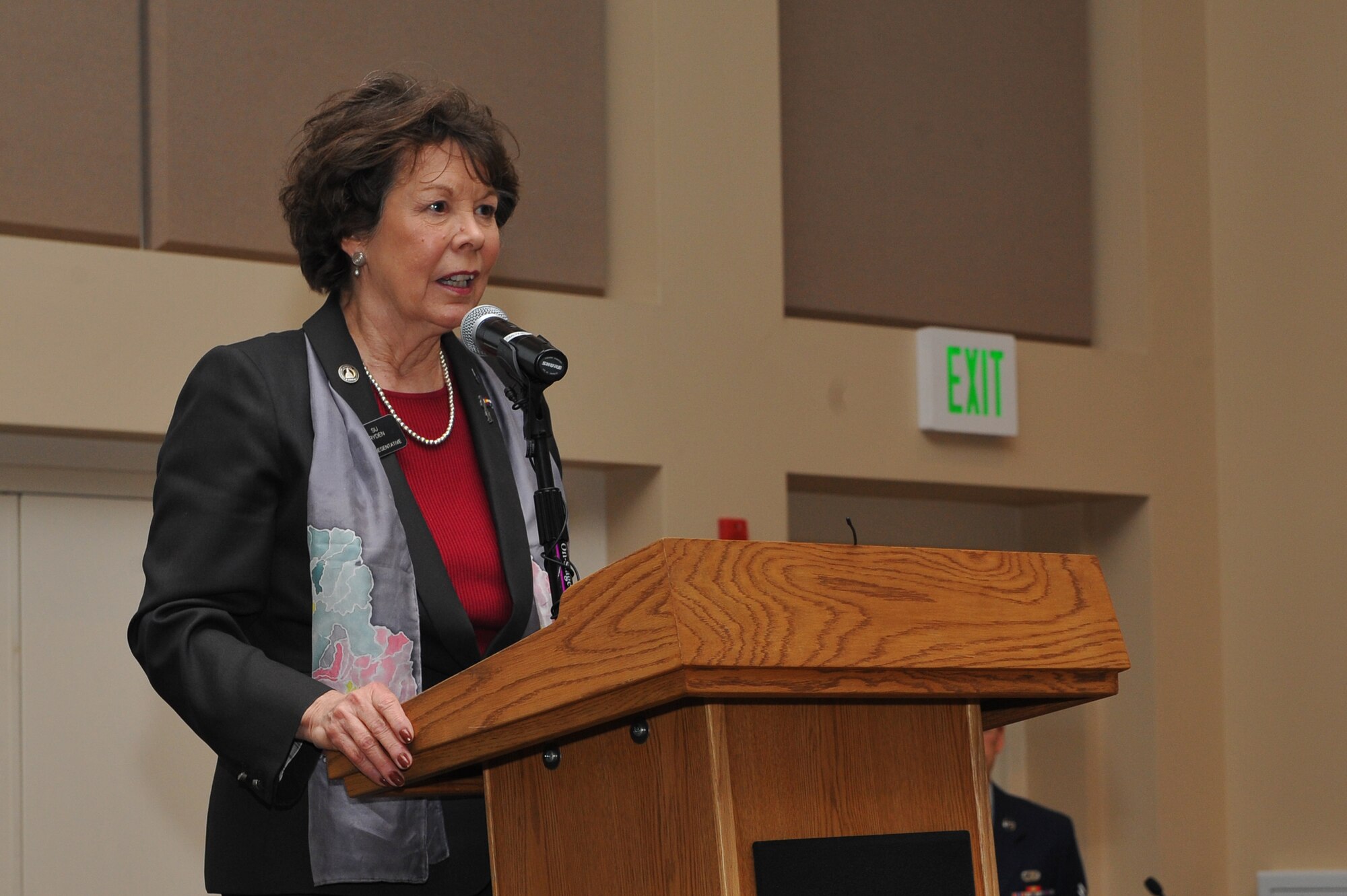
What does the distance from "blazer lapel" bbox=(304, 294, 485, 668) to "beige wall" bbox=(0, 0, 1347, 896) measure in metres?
3.19

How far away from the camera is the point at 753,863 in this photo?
141 cm

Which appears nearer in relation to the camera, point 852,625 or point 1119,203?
point 852,625

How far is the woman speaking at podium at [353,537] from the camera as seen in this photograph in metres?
1.64

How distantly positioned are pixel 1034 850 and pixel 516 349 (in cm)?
421

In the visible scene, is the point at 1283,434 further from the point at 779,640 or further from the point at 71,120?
the point at 779,640

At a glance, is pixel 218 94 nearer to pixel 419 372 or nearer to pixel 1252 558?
pixel 419 372

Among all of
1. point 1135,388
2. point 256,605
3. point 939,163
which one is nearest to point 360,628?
point 256,605

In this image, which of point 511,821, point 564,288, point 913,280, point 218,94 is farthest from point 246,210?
point 511,821

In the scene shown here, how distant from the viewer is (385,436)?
1.87 meters

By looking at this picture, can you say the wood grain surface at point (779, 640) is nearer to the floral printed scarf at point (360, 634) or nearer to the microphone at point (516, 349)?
the floral printed scarf at point (360, 634)

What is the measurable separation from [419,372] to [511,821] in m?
0.63

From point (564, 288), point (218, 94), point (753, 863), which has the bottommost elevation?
point (753, 863)

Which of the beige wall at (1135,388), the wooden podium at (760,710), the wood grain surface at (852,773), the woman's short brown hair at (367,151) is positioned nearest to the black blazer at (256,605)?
the wooden podium at (760,710)

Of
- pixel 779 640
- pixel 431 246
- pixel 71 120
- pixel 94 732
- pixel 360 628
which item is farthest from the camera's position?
pixel 94 732
